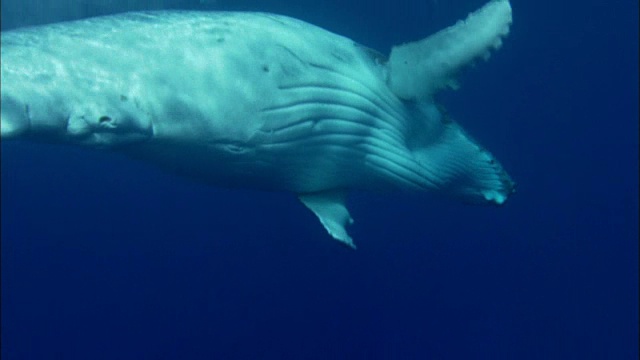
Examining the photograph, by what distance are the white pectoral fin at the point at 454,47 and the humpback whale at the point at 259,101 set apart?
0.01 m

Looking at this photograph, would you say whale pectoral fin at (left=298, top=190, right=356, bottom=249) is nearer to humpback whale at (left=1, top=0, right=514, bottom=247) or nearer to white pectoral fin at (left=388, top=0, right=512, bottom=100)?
humpback whale at (left=1, top=0, right=514, bottom=247)

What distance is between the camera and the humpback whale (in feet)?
14.5

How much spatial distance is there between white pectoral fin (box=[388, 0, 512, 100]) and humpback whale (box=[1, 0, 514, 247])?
0.04ft

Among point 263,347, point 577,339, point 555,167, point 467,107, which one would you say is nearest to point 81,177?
point 263,347

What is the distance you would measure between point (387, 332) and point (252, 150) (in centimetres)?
929

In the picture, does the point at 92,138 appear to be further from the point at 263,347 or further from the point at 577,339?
the point at 577,339

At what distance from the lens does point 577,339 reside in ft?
52.8

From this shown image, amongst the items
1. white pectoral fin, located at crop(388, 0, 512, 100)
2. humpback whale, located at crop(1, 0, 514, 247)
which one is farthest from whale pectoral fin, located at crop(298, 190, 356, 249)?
white pectoral fin, located at crop(388, 0, 512, 100)

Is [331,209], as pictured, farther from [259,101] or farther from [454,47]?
[454,47]

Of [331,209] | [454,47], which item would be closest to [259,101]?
[331,209]

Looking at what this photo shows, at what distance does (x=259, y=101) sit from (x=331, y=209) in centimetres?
172

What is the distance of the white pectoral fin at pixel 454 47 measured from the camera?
683 cm

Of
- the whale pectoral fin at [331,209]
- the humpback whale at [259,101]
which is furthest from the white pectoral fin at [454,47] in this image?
the whale pectoral fin at [331,209]

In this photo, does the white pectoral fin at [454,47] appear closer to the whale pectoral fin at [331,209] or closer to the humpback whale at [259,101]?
the humpback whale at [259,101]
